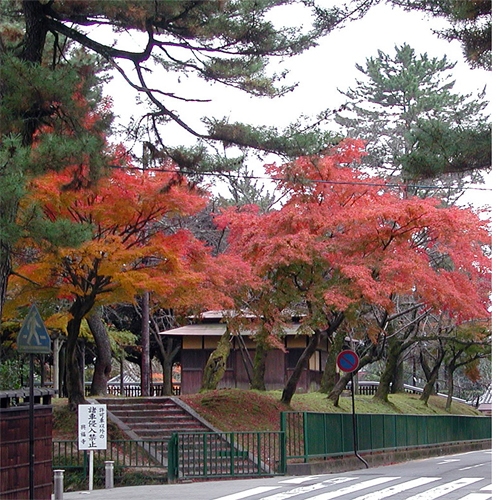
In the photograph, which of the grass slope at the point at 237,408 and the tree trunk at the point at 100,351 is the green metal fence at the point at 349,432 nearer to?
the grass slope at the point at 237,408

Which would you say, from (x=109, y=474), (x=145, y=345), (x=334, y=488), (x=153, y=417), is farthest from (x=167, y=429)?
(x=334, y=488)

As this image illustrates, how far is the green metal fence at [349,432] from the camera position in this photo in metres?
20.9

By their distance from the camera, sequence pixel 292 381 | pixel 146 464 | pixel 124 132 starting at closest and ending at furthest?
pixel 124 132 < pixel 146 464 < pixel 292 381

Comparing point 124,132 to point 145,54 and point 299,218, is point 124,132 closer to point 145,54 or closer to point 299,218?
point 145,54

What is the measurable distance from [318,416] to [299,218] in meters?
5.58

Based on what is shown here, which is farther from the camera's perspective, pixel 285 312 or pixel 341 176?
pixel 285 312

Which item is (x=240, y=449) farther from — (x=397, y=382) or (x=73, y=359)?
(x=397, y=382)

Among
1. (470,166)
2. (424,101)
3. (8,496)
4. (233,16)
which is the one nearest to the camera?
(8,496)

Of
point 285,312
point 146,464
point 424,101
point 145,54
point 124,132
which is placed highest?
point 424,101

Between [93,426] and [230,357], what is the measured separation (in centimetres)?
1816

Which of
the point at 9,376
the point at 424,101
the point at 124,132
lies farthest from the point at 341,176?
the point at 424,101

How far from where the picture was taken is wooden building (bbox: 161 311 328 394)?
35.1 m

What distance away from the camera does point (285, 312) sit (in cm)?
2775

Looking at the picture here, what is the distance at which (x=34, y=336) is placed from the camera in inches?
494
